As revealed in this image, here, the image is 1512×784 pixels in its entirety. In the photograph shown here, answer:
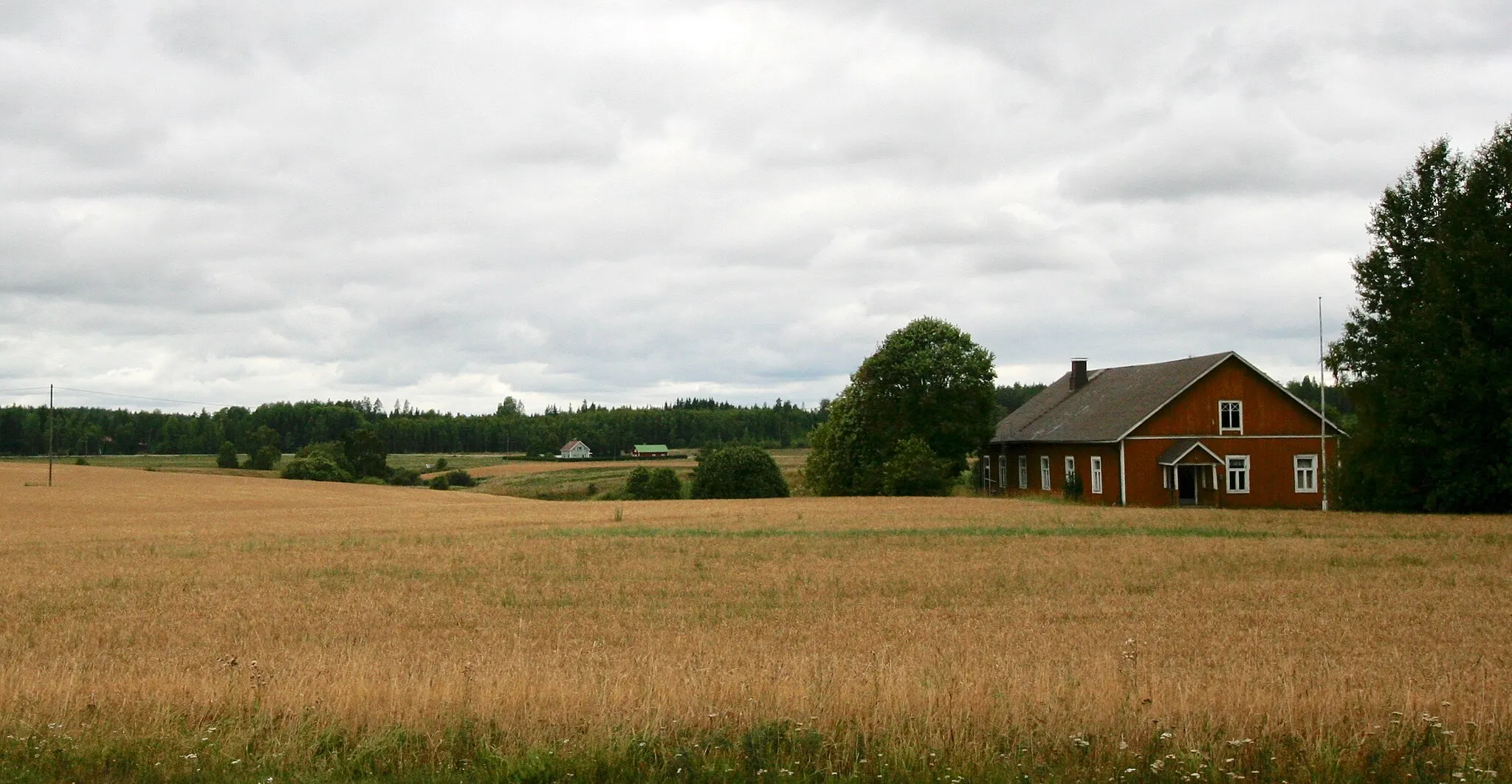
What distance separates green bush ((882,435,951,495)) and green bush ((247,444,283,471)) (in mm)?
62545

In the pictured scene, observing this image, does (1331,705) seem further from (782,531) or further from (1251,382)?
(1251,382)

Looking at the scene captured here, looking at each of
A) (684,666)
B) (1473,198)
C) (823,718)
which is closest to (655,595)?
(684,666)

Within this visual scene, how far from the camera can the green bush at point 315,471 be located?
88.2 metres

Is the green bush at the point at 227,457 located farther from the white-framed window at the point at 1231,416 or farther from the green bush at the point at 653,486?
the white-framed window at the point at 1231,416

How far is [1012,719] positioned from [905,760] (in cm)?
117

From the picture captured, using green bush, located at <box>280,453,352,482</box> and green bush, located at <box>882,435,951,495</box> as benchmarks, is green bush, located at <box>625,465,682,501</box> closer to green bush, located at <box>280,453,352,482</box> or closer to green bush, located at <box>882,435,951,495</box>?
green bush, located at <box>882,435,951,495</box>

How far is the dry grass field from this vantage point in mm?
7363

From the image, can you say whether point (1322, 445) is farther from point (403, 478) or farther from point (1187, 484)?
point (403, 478)

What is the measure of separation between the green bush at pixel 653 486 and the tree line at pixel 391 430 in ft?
148

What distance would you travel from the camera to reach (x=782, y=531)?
31812 mm

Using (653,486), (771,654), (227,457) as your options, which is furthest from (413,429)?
(771,654)

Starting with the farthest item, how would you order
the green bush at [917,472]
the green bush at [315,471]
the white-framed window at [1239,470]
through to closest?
the green bush at [315,471] < the green bush at [917,472] < the white-framed window at [1239,470]

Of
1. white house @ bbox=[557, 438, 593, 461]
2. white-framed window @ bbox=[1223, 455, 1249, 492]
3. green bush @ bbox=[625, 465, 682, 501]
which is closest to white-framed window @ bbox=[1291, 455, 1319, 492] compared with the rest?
white-framed window @ bbox=[1223, 455, 1249, 492]

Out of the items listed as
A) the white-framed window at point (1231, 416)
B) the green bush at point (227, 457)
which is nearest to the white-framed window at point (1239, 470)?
the white-framed window at point (1231, 416)
